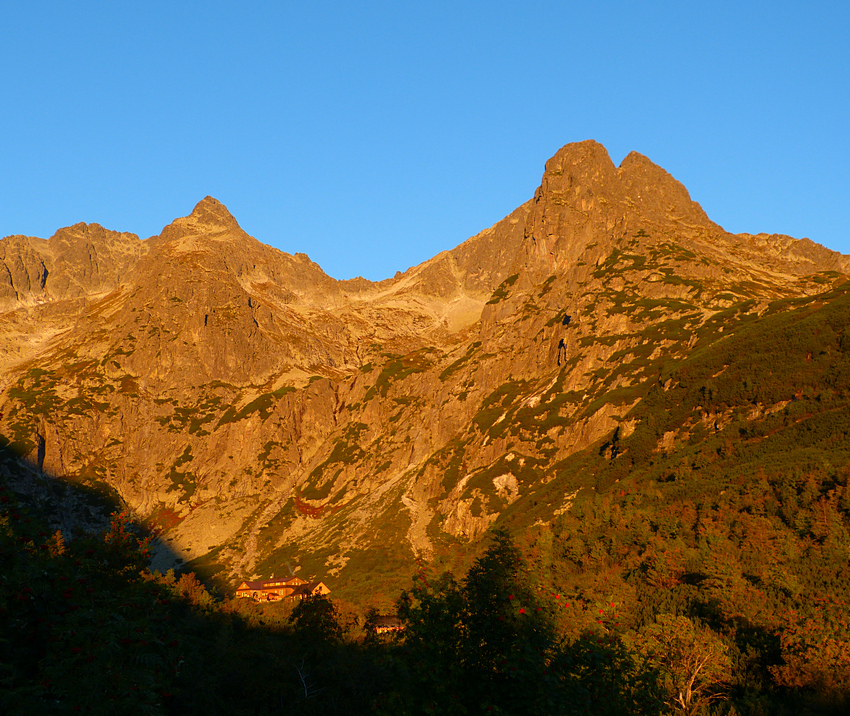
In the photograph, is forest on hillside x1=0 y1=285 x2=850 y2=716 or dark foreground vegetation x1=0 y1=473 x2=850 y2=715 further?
forest on hillside x1=0 y1=285 x2=850 y2=716

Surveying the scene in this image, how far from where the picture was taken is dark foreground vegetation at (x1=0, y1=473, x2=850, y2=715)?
1569 centimetres

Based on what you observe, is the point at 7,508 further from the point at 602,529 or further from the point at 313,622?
the point at 602,529

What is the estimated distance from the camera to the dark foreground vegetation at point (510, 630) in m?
15.7

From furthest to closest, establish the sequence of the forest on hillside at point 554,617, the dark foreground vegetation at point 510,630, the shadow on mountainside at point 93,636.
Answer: the forest on hillside at point 554,617 < the dark foreground vegetation at point 510,630 < the shadow on mountainside at point 93,636

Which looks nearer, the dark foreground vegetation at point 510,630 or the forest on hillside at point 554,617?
the dark foreground vegetation at point 510,630

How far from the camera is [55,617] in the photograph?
52.9 ft

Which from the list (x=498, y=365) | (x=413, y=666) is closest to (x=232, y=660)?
(x=413, y=666)

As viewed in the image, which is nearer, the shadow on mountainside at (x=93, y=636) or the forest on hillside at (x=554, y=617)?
the shadow on mountainside at (x=93, y=636)

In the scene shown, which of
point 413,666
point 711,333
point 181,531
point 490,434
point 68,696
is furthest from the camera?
point 181,531

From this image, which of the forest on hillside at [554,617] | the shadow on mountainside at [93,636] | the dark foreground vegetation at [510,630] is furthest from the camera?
the forest on hillside at [554,617]

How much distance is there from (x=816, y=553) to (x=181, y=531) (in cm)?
18491

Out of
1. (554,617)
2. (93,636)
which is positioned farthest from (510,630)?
(93,636)

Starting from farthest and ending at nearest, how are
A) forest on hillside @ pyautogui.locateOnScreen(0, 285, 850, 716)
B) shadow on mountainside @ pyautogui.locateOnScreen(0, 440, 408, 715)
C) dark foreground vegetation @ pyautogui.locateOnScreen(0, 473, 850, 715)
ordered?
forest on hillside @ pyautogui.locateOnScreen(0, 285, 850, 716), dark foreground vegetation @ pyautogui.locateOnScreen(0, 473, 850, 715), shadow on mountainside @ pyautogui.locateOnScreen(0, 440, 408, 715)

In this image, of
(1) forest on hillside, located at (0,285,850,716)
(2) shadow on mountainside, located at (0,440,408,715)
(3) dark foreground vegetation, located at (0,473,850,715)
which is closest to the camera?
(2) shadow on mountainside, located at (0,440,408,715)
